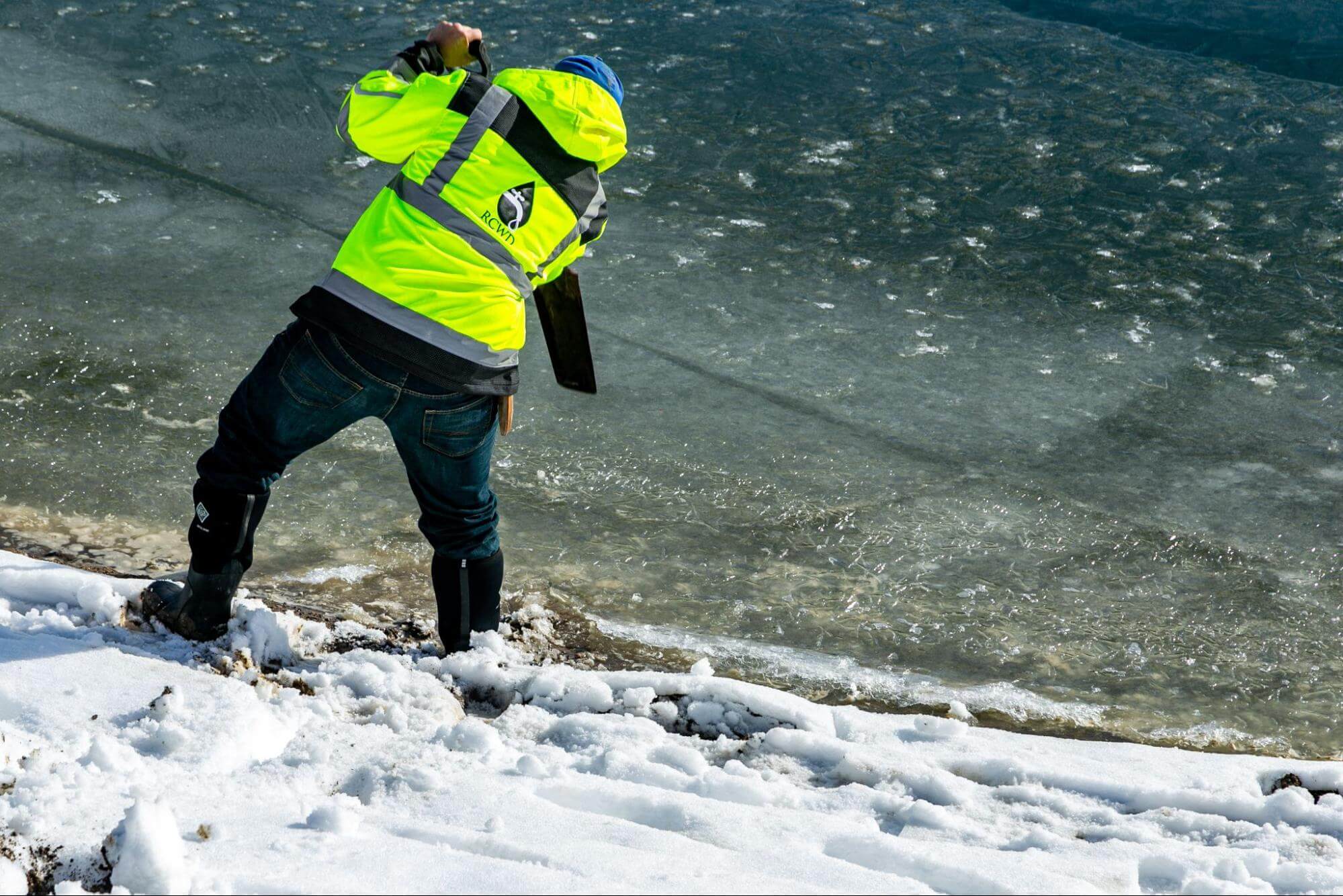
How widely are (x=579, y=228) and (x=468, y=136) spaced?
0.89 feet

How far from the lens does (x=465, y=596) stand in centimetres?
262

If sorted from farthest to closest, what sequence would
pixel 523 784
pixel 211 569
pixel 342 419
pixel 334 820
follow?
pixel 211 569 < pixel 342 419 < pixel 523 784 < pixel 334 820

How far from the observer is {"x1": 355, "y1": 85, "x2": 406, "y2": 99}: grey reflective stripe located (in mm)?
2312

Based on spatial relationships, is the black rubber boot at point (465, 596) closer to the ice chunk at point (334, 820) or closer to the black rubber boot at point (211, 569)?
the black rubber boot at point (211, 569)

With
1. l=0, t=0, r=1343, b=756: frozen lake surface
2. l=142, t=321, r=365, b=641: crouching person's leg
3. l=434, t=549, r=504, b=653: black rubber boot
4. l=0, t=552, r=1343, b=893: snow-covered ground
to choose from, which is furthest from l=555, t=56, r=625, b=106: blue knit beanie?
l=0, t=0, r=1343, b=756: frozen lake surface

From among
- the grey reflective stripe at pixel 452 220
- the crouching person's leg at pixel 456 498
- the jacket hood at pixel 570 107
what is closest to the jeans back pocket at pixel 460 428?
the crouching person's leg at pixel 456 498

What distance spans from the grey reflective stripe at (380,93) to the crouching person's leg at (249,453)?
0.41 m

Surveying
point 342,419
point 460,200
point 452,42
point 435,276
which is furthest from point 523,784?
point 452,42

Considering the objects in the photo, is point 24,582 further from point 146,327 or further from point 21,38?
point 21,38

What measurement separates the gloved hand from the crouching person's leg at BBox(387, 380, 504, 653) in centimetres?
65

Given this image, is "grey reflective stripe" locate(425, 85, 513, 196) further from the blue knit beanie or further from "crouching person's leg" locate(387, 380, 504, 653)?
"crouching person's leg" locate(387, 380, 504, 653)

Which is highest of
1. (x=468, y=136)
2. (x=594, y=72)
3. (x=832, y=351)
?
(x=594, y=72)

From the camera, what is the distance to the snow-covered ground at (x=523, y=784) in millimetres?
1802

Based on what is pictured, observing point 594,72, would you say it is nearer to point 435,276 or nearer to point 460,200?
point 460,200
